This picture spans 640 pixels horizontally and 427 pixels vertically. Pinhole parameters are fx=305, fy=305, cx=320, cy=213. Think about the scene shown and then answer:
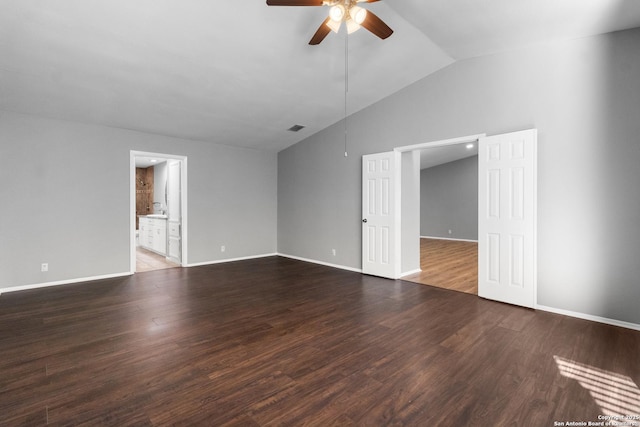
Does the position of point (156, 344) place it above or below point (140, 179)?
below

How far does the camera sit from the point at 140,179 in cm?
938

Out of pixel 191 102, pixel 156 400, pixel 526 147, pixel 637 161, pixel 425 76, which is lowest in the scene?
pixel 156 400

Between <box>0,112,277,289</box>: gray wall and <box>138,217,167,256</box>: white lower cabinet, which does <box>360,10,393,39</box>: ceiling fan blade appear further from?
<box>138,217,167,256</box>: white lower cabinet

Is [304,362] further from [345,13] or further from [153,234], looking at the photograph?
[153,234]

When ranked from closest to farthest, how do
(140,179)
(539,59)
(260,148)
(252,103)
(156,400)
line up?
(156,400) → (539,59) → (252,103) → (260,148) → (140,179)

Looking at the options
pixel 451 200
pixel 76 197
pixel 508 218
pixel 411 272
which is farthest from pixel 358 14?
pixel 451 200

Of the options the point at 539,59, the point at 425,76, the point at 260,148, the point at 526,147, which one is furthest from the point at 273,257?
the point at 539,59

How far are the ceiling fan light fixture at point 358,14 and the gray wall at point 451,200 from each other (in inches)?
343

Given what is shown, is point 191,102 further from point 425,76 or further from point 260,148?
point 425,76

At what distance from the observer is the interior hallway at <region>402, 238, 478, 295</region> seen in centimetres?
461

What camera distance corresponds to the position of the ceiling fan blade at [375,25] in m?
2.48

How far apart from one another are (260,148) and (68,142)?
3.37m

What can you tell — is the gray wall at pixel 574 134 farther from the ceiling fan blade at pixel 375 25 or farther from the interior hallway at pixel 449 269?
the ceiling fan blade at pixel 375 25

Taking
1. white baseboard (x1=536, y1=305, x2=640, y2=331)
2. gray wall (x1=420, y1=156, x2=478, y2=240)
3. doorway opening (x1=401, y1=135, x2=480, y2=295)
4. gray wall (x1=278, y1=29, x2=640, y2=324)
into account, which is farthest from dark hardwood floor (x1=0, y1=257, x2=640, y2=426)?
gray wall (x1=420, y1=156, x2=478, y2=240)
